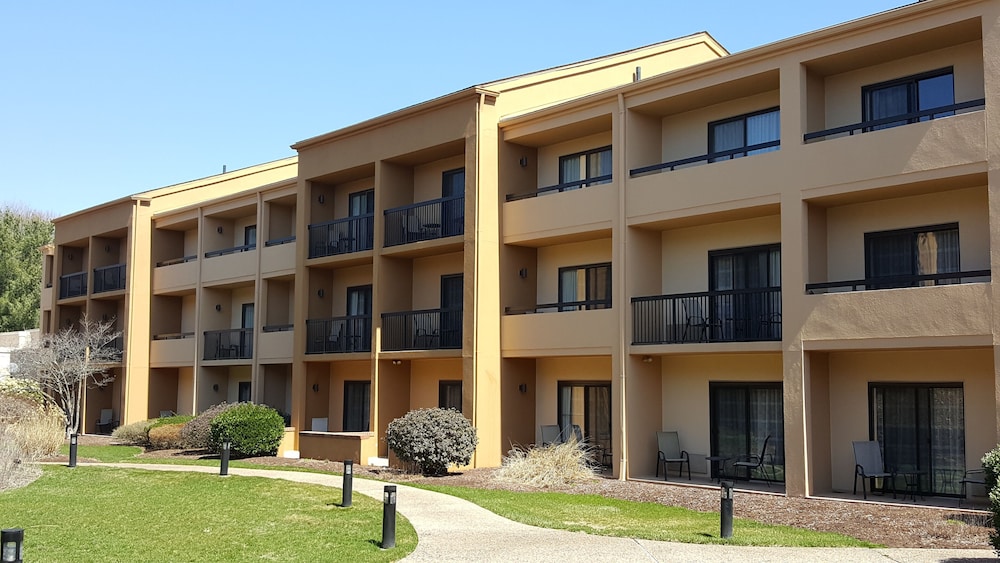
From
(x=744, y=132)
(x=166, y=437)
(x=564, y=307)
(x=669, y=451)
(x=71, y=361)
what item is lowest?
(x=166, y=437)

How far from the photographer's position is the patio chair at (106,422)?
39562mm

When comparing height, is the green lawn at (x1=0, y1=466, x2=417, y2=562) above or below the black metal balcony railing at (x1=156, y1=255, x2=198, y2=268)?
below

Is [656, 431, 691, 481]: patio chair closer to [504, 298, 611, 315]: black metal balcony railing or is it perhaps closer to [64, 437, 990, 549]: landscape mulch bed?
[64, 437, 990, 549]: landscape mulch bed

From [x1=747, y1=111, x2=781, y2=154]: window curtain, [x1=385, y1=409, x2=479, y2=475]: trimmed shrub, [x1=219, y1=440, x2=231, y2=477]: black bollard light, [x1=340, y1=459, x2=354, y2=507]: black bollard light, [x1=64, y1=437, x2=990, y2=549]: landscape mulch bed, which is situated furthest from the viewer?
[x1=385, y1=409, x2=479, y2=475]: trimmed shrub

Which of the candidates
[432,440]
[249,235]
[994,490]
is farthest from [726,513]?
[249,235]

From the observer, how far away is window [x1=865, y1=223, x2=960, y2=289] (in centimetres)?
1777

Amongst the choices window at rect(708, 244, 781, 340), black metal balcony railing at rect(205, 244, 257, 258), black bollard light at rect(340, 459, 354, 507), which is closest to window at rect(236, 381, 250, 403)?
black metal balcony railing at rect(205, 244, 257, 258)

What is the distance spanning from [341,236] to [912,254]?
16138 millimetres

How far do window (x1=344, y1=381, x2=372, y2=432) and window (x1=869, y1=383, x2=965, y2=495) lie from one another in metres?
15.4

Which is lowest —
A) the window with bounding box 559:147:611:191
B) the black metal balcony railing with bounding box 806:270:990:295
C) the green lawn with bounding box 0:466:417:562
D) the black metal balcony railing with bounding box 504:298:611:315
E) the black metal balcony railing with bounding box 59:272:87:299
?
the green lawn with bounding box 0:466:417:562

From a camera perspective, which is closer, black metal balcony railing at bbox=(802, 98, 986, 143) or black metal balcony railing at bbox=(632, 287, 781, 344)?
black metal balcony railing at bbox=(802, 98, 986, 143)

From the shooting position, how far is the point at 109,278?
39.1 m

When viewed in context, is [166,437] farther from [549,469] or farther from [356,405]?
[549,469]

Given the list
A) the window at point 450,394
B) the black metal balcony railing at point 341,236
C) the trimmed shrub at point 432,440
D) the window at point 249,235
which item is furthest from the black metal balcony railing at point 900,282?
the window at point 249,235
